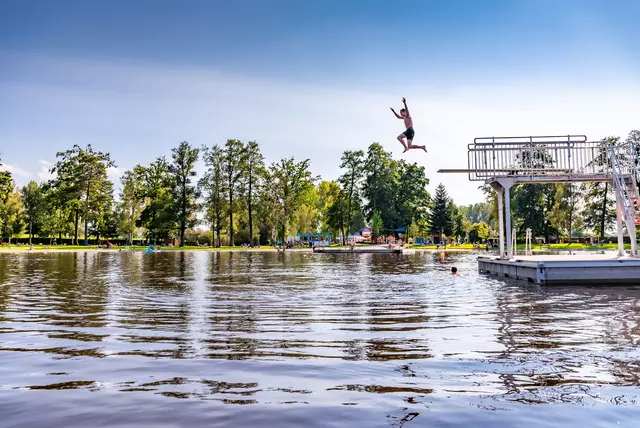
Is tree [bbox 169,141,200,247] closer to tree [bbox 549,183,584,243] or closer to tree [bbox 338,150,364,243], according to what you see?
tree [bbox 338,150,364,243]

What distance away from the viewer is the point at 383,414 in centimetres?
476

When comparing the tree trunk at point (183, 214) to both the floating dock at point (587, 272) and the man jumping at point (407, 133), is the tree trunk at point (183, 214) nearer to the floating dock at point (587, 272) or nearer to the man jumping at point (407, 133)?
the floating dock at point (587, 272)

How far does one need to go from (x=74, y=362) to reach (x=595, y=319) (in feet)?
33.5

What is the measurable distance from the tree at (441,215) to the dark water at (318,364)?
87573 millimetres

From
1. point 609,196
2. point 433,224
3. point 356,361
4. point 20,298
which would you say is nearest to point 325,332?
point 356,361

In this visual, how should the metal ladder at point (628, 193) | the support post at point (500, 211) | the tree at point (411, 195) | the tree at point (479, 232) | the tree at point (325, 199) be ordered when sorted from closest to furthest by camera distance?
the metal ladder at point (628, 193) < the support post at point (500, 211) < the tree at point (479, 232) < the tree at point (411, 195) < the tree at point (325, 199)

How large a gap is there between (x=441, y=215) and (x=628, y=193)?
78.6 m

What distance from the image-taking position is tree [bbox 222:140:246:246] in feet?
292

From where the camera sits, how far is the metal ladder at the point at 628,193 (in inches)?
854

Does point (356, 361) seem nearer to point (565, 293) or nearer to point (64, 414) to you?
point (64, 414)

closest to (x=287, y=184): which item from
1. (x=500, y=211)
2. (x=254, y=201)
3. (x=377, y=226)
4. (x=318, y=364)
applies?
(x=254, y=201)

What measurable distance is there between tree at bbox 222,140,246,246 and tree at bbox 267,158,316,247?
18.4 feet

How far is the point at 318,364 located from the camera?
672cm

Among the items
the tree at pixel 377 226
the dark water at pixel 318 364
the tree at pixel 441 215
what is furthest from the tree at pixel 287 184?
the dark water at pixel 318 364
